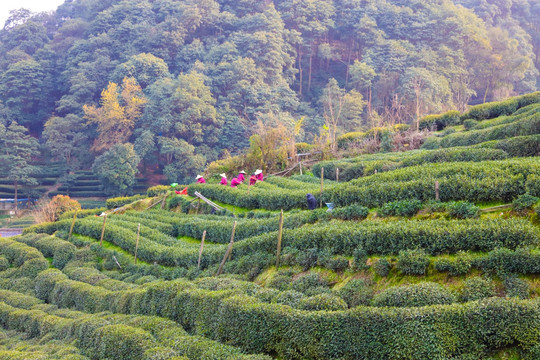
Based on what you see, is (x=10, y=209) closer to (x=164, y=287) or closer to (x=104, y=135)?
(x=104, y=135)

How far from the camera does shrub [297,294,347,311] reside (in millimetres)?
8285

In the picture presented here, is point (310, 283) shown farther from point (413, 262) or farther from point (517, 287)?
point (517, 287)

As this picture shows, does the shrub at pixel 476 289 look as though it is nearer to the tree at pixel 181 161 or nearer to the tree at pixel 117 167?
the tree at pixel 181 161

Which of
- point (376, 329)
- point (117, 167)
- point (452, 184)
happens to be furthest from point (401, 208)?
point (117, 167)

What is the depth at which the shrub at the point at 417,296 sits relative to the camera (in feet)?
25.7

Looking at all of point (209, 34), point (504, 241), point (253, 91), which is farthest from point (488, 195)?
point (209, 34)

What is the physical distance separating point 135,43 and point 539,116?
53297 mm

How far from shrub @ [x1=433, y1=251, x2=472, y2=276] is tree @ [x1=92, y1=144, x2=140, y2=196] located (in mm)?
39264

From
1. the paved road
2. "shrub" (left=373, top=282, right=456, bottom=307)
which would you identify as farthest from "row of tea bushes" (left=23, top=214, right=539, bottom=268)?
the paved road

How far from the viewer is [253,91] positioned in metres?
49.3

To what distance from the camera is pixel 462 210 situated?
1016cm

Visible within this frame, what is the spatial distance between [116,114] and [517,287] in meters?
45.7

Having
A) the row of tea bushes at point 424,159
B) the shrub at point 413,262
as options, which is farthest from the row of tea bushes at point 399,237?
the row of tea bushes at point 424,159

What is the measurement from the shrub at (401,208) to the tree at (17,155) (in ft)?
136
